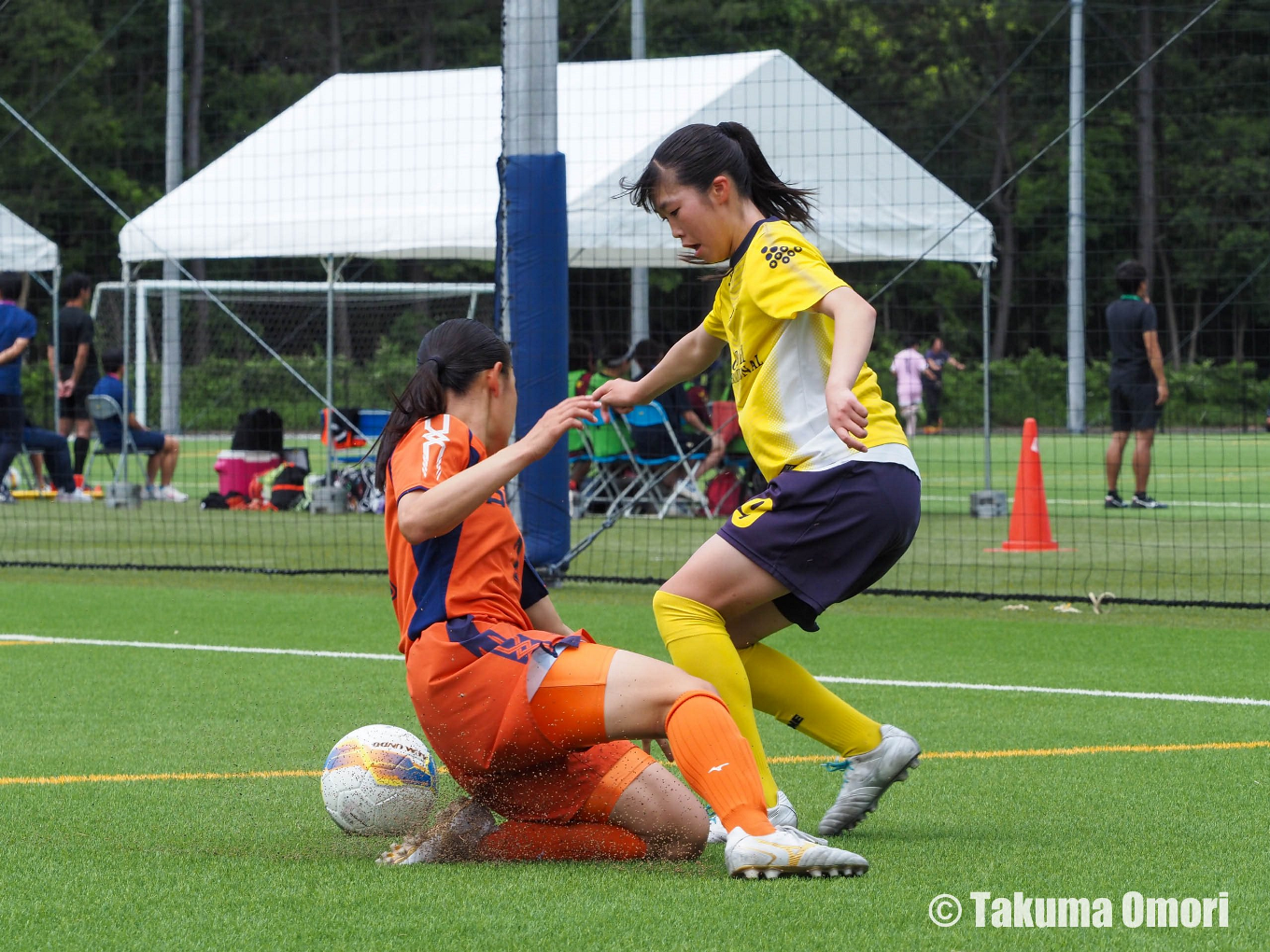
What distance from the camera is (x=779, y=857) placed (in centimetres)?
378

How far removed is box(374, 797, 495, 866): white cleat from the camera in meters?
4.16

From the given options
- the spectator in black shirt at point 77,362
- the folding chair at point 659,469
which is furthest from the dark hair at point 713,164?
the spectator in black shirt at point 77,362

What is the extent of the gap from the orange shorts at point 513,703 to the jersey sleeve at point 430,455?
1.11 ft

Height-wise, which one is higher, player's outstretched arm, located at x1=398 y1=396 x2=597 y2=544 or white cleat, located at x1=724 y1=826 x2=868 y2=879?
player's outstretched arm, located at x1=398 y1=396 x2=597 y2=544

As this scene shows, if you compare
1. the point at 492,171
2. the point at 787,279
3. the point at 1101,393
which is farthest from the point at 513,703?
the point at 1101,393

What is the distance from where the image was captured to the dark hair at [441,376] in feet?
14.0

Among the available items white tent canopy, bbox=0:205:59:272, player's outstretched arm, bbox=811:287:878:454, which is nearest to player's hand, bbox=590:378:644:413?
player's outstretched arm, bbox=811:287:878:454

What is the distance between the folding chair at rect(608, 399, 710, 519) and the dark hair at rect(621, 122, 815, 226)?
9.26m

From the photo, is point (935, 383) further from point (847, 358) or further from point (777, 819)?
point (847, 358)

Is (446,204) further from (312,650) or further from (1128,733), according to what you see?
(1128,733)

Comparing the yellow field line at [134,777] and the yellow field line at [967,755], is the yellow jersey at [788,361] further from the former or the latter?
the yellow field line at [134,777]

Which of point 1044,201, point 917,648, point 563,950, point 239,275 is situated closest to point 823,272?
point 563,950

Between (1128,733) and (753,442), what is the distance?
2206 mm

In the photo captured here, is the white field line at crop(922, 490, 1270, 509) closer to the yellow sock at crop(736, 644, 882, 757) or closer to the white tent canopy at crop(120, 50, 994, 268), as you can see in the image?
the white tent canopy at crop(120, 50, 994, 268)
